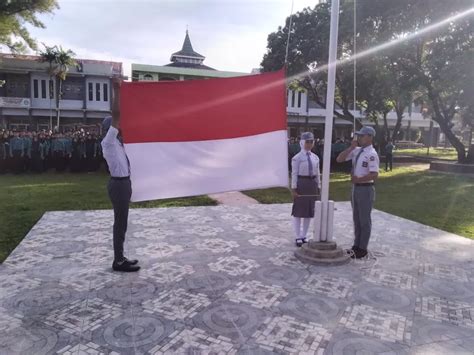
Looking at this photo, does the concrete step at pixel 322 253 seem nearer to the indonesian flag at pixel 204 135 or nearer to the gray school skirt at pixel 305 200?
the gray school skirt at pixel 305 200

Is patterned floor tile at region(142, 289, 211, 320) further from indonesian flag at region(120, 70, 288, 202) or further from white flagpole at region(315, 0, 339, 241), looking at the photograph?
white flagpole at region(315, 0, 339, 241)

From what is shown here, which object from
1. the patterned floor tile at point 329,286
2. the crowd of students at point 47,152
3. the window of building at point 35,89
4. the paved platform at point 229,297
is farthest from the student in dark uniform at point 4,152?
the window of building at point 35,89

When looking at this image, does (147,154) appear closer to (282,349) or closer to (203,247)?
(203,247)

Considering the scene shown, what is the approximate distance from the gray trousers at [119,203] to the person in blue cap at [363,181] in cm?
280

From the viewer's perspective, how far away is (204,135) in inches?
182

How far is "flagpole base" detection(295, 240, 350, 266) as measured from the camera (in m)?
4.95

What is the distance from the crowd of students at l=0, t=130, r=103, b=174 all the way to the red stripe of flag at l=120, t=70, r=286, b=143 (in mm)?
11823

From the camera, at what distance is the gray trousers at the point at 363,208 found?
201 inches

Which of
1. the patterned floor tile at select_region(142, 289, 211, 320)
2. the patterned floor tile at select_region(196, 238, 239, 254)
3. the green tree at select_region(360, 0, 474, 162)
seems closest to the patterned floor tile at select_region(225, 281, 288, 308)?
the patterned floor tile at select_region(142, 289, 211, 320)

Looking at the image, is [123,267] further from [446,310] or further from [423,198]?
[423,198]

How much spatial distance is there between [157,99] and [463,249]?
4.85m

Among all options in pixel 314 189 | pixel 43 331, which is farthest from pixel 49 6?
pixel 43 331

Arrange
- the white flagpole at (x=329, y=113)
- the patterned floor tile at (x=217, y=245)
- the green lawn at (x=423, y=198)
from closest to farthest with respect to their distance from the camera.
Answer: the white flagpole at (x=329, y=113) < the patterned floor tile at (x=217, y=245) < the green lawn at (x=423, y=198)

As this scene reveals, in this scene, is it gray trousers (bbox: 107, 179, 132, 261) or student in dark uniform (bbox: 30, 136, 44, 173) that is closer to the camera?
gray trousers (bbox: 107, 179, 132, 261)
